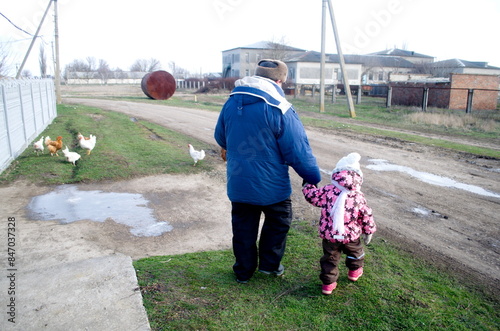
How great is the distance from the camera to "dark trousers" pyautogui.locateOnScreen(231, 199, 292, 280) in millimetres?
3432

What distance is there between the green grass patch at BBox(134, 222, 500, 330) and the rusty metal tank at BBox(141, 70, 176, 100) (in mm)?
28951

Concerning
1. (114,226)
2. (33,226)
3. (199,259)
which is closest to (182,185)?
(114,226)

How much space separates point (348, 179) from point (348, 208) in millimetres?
243

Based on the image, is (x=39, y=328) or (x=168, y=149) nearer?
(x=39, y=328)

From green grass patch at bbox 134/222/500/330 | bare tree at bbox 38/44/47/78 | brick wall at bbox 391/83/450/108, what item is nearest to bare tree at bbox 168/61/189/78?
bare tree at bbox 38/44/47/78

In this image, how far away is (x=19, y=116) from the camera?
1052 cm

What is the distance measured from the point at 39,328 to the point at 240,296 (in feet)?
4.84

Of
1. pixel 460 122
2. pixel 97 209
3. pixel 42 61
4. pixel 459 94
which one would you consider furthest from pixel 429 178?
pixel 42 61

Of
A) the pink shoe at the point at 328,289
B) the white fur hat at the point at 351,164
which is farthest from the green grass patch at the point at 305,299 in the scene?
the white fur hat at the point at 351,164

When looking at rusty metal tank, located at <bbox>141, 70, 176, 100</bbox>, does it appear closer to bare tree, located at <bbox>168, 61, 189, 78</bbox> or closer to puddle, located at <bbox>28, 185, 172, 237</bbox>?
puddle, located at <bbox>28, 185, 172, 237</bbox>

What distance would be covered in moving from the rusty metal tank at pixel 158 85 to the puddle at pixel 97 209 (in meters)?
25.4

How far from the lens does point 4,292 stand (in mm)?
3215

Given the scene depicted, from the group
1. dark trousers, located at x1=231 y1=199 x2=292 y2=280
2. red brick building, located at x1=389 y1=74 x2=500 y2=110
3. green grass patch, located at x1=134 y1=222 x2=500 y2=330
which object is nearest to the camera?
green grass patch, located at x1=134 y1=222 x2=500 y2=330

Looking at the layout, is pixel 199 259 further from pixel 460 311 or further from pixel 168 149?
pixel 168 149
